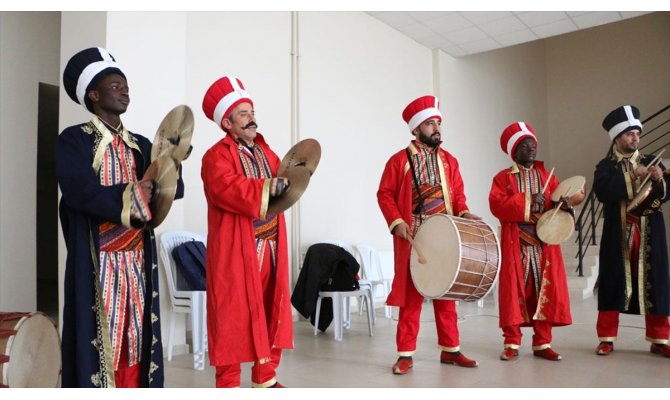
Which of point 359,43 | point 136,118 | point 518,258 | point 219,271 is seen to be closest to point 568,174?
point 359,43

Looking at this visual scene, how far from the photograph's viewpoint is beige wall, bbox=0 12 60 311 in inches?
187

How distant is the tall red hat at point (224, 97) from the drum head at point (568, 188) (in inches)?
77.4

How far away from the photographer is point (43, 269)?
24.5 ft

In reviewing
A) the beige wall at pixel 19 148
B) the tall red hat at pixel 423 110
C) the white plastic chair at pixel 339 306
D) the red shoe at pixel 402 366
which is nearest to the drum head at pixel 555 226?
the tall red hat at pixel 423 110

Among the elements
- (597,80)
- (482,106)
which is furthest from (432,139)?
(597,80)

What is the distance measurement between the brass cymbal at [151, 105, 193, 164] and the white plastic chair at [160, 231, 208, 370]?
5.83ft

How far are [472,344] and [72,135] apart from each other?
3220 mm

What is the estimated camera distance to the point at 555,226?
12.2 feet

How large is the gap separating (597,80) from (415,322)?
370 inches

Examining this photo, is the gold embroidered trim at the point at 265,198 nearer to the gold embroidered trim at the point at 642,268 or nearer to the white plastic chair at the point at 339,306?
the white plastic chair at the point at 339,306

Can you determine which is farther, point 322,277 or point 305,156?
point 322,277

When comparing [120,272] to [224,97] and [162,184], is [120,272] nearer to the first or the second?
[162,184]

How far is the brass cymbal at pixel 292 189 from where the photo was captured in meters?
2.57

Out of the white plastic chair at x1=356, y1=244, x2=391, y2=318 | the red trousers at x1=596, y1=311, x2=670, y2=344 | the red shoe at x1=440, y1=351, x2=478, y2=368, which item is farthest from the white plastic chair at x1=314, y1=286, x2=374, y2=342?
the red trousers at x1=596, y1=311, x2=670, y2=344
